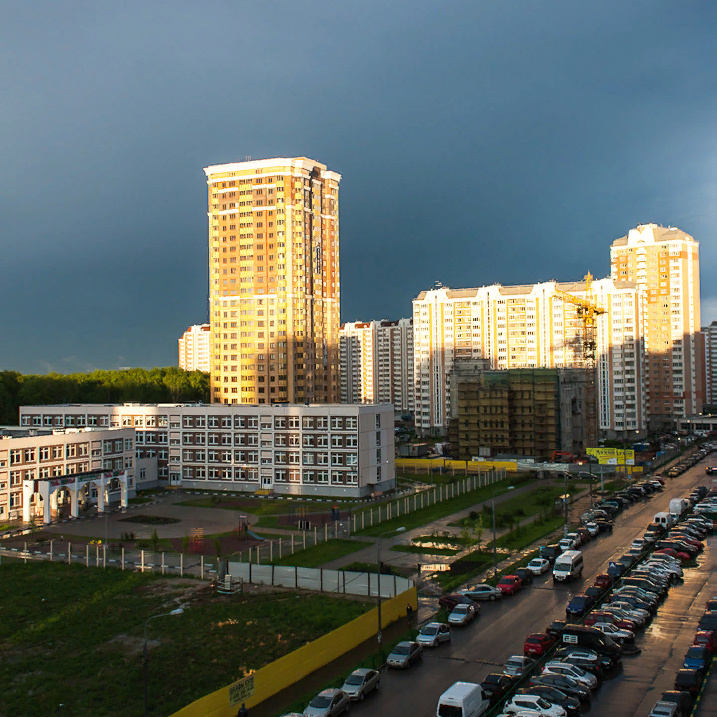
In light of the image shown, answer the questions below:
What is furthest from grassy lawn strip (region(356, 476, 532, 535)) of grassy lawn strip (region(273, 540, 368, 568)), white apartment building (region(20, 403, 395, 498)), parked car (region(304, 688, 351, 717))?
parked car (region(304, 688, 351, 717))

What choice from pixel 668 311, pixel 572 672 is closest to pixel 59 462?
pixel 572 672

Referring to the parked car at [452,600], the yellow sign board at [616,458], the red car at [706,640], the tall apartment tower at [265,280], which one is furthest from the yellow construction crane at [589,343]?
the red car at [706,640]

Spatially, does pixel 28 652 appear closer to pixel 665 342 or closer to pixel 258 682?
pixel 258 682

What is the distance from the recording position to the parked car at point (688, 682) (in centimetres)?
2414

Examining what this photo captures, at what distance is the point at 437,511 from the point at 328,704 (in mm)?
39599

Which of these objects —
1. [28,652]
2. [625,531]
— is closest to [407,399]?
[625,531]

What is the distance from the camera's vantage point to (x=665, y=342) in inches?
5281

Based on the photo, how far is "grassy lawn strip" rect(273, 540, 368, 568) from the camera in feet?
144

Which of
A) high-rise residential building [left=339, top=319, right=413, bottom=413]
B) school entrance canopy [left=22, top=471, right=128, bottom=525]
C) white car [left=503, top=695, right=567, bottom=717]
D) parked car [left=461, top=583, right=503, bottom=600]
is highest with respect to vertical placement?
high-rise residential building [left=339, top=319, right=413, bottom=413]

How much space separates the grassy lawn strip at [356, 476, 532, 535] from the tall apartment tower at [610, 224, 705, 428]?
225 feet

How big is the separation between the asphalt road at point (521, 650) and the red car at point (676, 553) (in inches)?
36.8

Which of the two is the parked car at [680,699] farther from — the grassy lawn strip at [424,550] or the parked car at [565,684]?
the grassy lawn strip at [424,550]

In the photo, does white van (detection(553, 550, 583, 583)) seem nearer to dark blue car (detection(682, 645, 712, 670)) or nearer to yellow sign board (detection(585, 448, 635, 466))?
dark blue car (detection(682, 645, 712, 670))

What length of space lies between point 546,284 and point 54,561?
321ft
